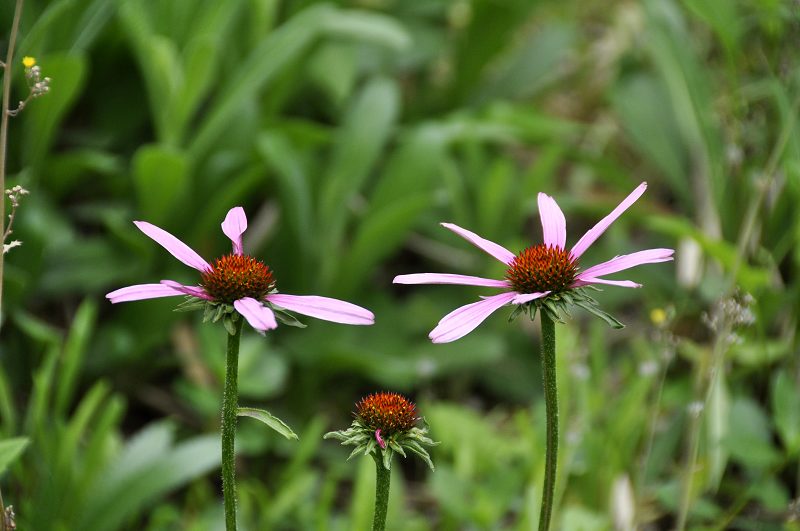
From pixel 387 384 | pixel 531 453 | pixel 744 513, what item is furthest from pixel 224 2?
pixel 744 513

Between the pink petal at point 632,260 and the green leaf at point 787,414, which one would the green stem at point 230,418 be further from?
the green leaf at point 787,414

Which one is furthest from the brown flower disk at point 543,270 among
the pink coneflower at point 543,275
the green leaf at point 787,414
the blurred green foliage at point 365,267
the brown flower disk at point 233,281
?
the green leaf at point 787,414

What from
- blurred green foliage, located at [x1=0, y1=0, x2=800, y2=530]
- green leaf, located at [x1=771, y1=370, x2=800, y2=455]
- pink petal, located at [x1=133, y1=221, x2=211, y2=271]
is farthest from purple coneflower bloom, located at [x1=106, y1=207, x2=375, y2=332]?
green leaf, located at [x1=771, y1=370, x2=800, y2=455]

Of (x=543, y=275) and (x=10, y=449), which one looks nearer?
(x=543, y=275)

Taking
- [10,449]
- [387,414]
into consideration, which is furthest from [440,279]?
[10,449]

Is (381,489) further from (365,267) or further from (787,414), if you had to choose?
(365,267)

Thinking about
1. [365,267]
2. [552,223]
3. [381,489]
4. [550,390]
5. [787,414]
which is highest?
[365,267]
